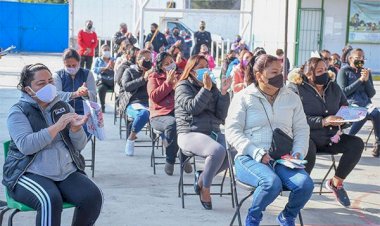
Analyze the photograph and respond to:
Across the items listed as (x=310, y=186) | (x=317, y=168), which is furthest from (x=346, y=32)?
(x=310, y=186)

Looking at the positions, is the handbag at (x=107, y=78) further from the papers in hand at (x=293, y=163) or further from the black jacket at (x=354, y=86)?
the papers in hand at (x=293, y=163)

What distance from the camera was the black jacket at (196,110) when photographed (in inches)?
264

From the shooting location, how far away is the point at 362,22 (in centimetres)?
2308

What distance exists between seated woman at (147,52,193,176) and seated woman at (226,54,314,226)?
80.0 inches

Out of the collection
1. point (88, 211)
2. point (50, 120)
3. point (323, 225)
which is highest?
point (50, 120)

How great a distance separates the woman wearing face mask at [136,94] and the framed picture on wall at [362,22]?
1532cm

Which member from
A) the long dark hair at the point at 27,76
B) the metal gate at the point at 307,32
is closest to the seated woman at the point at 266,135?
the long dark hair at the point at 27,76

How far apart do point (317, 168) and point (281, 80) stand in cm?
317

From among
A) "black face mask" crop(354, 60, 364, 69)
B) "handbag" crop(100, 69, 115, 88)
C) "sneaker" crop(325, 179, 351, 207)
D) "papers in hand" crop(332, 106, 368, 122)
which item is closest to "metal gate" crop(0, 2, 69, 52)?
"handbag" crop(100, 69, 115, 88)

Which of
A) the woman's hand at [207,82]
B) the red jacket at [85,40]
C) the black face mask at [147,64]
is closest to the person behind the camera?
the woman's hand at [207,82]

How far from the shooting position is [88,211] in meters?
4.74

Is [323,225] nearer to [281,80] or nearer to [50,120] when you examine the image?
[281,80]

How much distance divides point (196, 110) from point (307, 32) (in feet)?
56.0

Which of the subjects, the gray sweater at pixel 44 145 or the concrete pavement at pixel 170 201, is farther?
the concrete pavement at pixel 170 201
